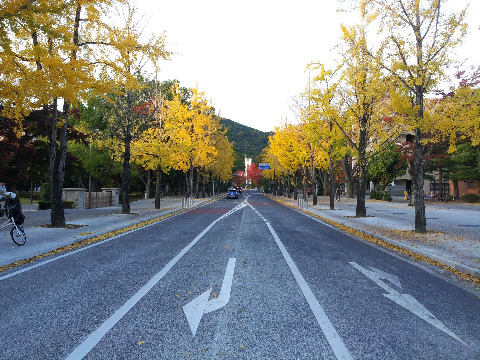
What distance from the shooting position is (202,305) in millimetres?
4949

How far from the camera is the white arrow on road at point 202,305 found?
14.4 ft

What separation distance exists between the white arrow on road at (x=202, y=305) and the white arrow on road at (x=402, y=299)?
247 cm

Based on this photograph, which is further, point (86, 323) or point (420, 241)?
point (420, 241)

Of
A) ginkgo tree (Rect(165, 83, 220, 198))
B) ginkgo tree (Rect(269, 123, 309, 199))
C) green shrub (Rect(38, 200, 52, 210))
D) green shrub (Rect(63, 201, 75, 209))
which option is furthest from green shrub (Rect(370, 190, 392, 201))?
green shrub (Rect(38, 200, 52, 210))

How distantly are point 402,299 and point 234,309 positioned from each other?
2.54 metres

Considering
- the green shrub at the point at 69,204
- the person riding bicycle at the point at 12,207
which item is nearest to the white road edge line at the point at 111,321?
the person riding bicycle at the point at 12,207

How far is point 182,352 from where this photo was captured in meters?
3.55

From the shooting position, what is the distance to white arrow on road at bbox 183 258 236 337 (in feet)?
14.4

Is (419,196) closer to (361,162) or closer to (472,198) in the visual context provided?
(361,162)

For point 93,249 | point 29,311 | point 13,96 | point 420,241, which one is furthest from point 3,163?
point 420,241

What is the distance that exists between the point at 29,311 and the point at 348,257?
6575mm

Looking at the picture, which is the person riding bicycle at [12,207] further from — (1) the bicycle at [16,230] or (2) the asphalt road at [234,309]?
(2) the asphalt road at [234,309]

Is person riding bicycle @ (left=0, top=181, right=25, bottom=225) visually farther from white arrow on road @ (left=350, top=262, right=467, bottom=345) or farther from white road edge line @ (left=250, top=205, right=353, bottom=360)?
white arrow on road @ (left=350, top=262, right=467, bottom=345)

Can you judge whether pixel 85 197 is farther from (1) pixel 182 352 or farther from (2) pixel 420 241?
(1) pixel 182 352
